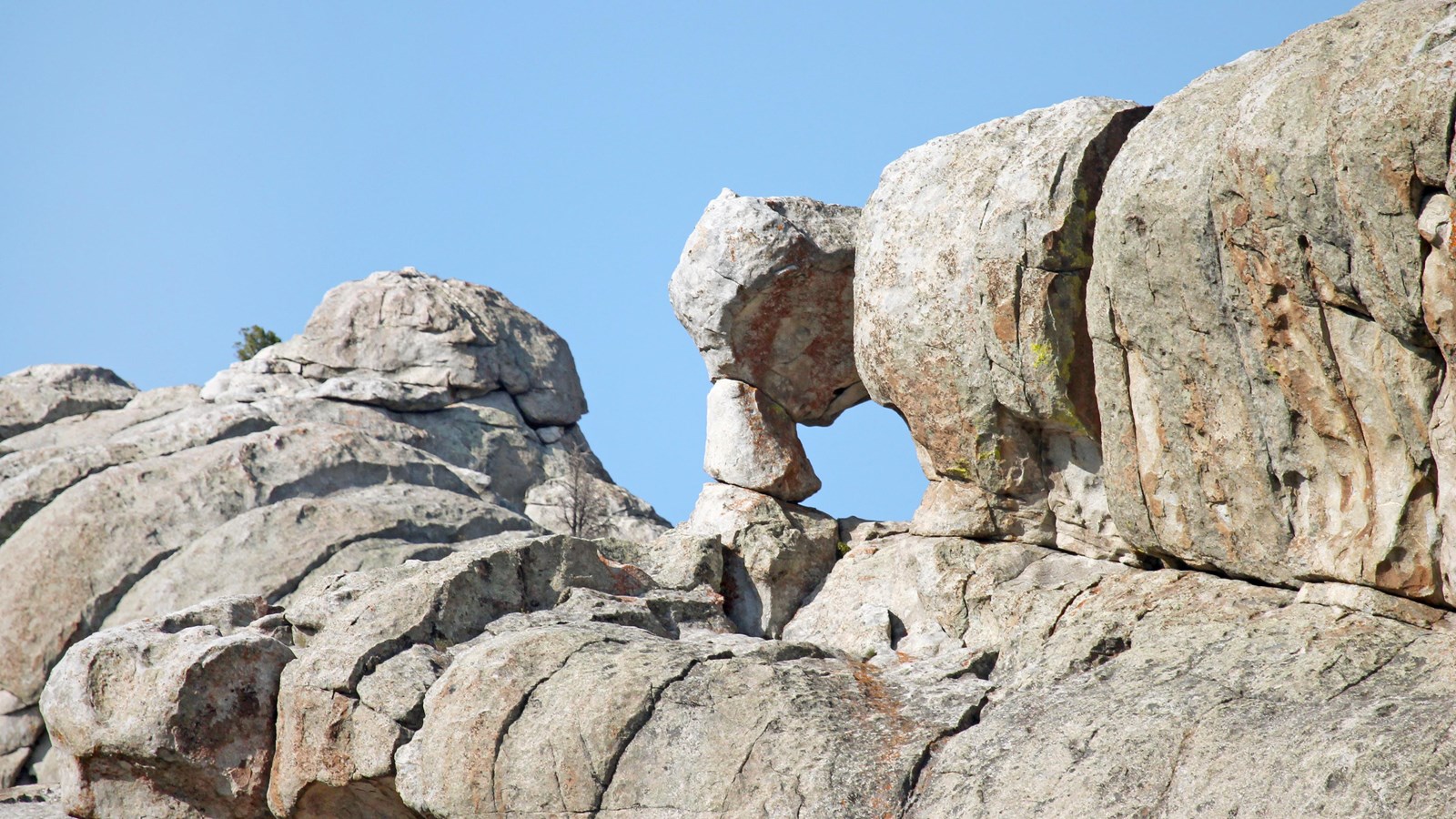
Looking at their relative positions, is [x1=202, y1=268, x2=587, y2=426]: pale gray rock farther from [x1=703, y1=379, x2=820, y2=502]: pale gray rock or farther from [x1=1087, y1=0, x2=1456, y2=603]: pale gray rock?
[x1=1087, y1=0, x2=1456, y2=603]: pale gray rock

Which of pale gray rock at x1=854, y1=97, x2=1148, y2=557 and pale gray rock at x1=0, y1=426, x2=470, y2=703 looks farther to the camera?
pale gray rock at x1=0, y1=426, x2=470, y2=703

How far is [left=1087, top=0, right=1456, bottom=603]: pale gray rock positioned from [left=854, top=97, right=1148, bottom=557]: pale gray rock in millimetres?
943

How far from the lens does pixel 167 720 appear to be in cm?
1683

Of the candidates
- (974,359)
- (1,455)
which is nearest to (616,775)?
(974,359)

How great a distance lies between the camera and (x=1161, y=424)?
15.8 meters

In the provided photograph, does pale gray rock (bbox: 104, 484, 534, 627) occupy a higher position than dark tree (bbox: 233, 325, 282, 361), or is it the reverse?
dark tree (bbox: 233, 325, 282, 361)

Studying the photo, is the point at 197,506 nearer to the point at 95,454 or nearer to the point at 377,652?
the point at 95,454

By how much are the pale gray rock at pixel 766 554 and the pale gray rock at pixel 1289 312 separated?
5.08m

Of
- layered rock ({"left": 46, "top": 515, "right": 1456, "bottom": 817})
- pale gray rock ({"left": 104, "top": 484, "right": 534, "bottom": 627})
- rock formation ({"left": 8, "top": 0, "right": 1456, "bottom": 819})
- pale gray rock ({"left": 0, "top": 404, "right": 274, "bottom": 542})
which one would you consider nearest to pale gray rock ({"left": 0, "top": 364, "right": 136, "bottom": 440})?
pale gray rock ({"left": 0, "top": 404, "right": 274, "bottom": 542})

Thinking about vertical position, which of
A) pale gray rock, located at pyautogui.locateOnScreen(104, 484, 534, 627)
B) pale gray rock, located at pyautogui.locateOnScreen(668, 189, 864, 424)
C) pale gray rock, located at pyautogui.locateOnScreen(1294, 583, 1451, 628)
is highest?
Answer: pale gray rock, located at pyautogui.locateOnScreen(668, 189, 864, 424)

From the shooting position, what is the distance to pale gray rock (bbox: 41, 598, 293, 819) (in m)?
16.9

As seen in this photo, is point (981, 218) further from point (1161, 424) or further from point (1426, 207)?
point (1426, 207)

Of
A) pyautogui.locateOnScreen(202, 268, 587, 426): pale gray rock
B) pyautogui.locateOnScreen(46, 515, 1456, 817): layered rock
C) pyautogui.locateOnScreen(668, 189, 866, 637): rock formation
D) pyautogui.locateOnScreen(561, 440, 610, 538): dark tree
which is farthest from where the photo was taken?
pyautogui.locateOnScreen(202, 268, 587, 426): pale gray rock

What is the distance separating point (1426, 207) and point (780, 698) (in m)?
7.14
